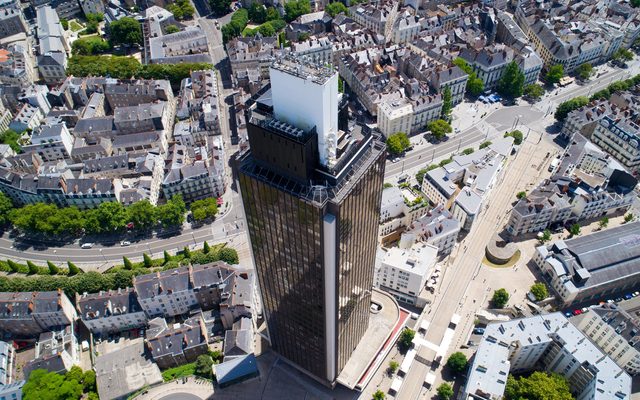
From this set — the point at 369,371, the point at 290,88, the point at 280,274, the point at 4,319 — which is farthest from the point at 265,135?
the point at 4,319

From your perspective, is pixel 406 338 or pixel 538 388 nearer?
pixel 538 388

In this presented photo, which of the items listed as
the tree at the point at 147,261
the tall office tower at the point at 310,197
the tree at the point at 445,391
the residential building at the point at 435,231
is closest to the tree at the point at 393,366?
the tree at the point at 445,391

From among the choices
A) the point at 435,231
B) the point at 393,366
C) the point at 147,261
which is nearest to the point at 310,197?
the point at 393,366

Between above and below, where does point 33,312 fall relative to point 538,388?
above

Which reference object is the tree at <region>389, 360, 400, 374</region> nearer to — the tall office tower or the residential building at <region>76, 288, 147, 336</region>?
the tall office tower

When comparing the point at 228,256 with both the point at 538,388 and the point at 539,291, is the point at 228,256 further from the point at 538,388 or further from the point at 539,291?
the point at 539,291

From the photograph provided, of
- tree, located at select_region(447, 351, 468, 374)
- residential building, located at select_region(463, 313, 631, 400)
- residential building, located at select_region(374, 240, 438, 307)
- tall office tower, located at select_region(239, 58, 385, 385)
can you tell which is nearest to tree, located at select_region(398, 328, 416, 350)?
tree, located at select_region(447, 351, 468, 374)
